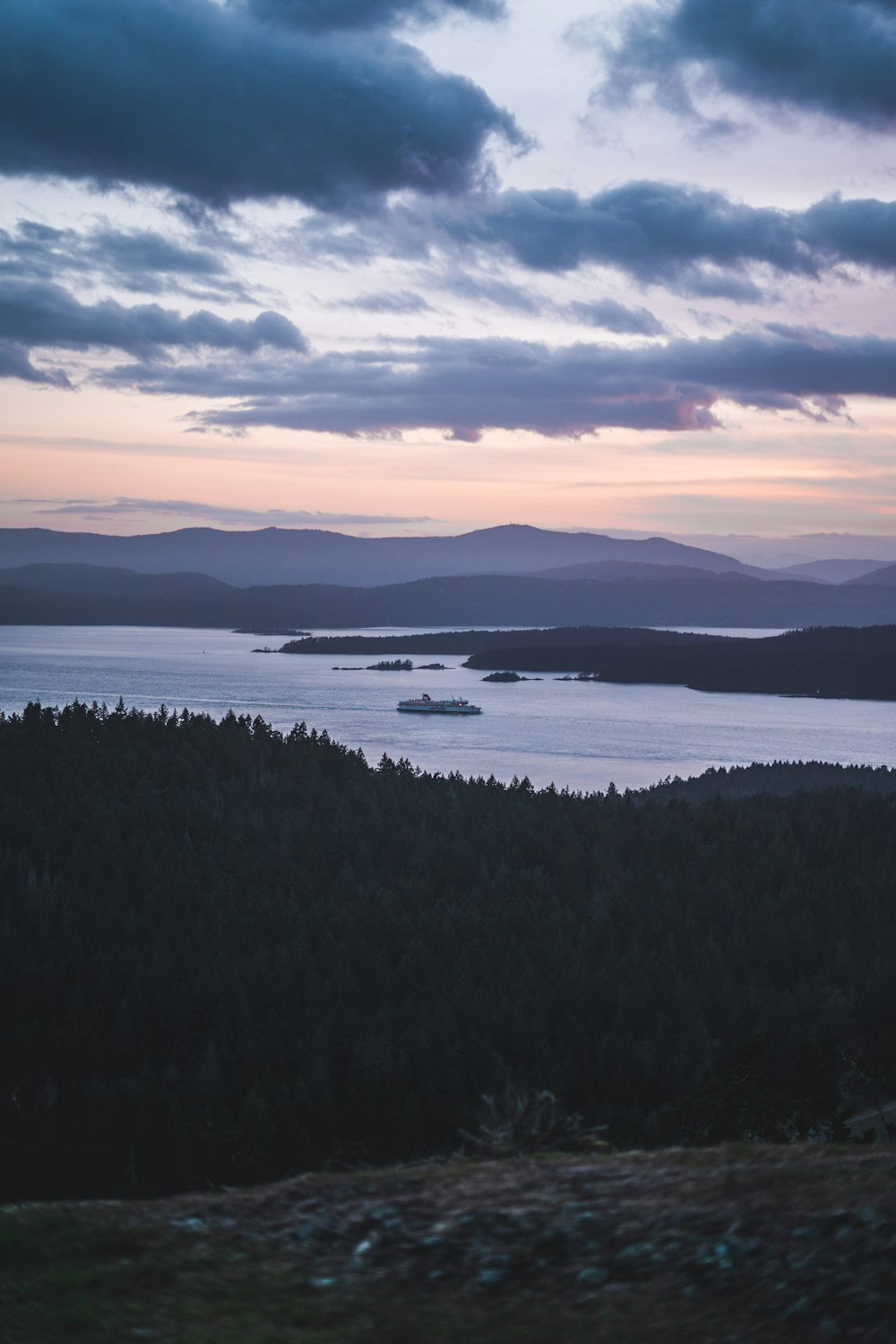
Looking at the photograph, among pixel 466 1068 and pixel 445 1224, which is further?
pixel 466 1068

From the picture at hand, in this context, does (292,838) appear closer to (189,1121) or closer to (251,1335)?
(189,1121)

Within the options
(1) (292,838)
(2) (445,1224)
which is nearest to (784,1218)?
(2) (445,1224)

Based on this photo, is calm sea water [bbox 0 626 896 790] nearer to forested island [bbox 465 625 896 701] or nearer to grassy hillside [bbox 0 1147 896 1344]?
forested island [bbox 465 625 896 701]

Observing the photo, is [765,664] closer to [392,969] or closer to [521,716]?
[521,716]

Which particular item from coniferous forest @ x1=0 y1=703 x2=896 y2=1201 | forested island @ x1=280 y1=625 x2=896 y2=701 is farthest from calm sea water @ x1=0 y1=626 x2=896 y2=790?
coniferous forest @ x1=0 y1=703 x2=896 y2=1201

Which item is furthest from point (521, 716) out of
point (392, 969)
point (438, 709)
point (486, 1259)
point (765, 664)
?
point (486, 1259)

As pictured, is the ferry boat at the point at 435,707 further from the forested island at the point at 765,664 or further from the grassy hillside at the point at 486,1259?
the grassy hillside at the point at 486,1259

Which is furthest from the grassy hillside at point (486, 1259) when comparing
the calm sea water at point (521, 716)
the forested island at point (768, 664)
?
the forested island at point (768, 664)
